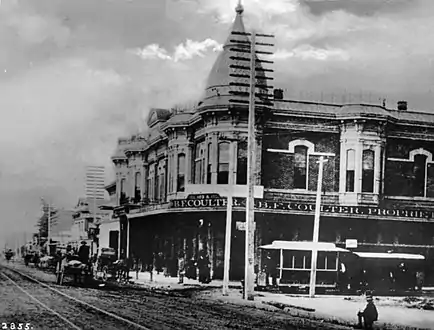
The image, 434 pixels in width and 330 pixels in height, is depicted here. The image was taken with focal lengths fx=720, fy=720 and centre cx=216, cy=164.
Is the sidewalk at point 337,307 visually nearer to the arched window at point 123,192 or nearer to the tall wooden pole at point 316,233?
the tall wooden pole at point 316,233

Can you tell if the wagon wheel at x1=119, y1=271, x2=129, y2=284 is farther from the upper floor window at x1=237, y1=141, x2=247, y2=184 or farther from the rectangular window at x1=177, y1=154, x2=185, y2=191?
the upper floor window at x1=237, y1=141, x2=247, y2=184

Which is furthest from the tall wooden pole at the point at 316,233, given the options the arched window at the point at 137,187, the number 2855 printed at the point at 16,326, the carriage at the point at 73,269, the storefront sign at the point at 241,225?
the number 2855 printed at the point at 16,326

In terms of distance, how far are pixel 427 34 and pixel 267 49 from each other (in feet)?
3.24

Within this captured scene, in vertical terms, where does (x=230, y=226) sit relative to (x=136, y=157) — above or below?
below

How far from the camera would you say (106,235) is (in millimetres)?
4406

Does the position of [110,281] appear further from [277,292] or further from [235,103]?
[235,103]

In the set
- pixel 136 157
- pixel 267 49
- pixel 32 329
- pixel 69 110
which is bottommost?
pixel 32 329

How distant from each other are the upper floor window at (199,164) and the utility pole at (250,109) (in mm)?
270

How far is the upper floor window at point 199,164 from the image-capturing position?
4219 millimetres

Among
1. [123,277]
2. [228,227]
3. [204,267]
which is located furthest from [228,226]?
[123,277]

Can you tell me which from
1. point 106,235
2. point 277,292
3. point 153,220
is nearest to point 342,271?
point 277,292

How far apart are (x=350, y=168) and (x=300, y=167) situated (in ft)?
0.98

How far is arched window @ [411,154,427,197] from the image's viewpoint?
4.36m

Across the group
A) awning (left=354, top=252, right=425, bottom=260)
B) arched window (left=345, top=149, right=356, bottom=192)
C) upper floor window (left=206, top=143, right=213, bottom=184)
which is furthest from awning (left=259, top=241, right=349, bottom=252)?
upper floor window (left=206, top=143, right=213, bottom=184)
